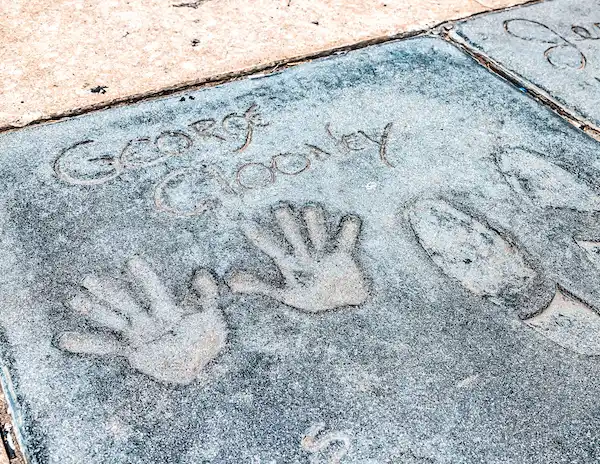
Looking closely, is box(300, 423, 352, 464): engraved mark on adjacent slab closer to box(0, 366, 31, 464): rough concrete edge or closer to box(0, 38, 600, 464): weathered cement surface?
box(0, 38, 600, 464): weathered cement surface

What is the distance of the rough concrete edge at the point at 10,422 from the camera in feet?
3.21

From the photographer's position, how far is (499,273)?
1274 mm

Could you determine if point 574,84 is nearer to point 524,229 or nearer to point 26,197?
point 524,229

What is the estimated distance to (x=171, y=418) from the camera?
3.35 feet

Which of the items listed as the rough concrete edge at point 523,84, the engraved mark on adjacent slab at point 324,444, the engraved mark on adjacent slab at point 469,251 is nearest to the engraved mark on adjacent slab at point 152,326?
the engraved mark on adjacent slab at point 324,444

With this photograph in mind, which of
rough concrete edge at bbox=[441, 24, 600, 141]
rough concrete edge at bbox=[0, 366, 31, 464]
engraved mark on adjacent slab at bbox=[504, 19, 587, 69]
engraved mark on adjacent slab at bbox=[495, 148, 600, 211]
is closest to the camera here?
rough concrete edge at bbox=[0, 366, 31, 464]

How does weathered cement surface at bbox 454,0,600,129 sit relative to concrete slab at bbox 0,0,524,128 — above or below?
below

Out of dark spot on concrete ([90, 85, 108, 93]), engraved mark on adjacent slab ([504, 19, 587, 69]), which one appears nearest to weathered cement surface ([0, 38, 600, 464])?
dark spot on concrete ([90, 85, 108, 93])

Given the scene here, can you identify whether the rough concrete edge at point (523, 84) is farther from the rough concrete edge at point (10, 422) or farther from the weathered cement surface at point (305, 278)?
the rough concrete edge at point (10, 422)

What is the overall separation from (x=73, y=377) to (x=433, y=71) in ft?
4.15

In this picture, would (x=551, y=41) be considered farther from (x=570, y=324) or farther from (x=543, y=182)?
(x=570, y=324)

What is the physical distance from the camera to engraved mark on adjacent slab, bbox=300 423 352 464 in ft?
3.24

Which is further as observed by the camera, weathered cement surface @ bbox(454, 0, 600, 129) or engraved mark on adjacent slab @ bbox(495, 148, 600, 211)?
weathered cement surface @ bbox(454, 0, 600, 129)

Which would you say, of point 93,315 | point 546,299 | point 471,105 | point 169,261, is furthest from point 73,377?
point 471,105
